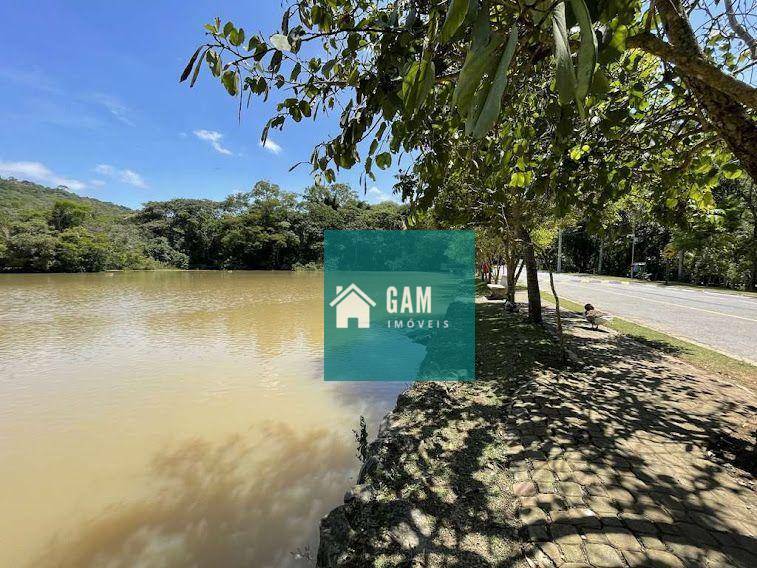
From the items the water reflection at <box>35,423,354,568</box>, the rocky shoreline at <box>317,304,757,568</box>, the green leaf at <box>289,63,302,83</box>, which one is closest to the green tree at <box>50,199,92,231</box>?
the water reflection at <box>35,423,354,568</box>

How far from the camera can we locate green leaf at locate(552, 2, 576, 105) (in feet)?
1.58

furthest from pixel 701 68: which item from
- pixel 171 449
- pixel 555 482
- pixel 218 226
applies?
pixel 218 226

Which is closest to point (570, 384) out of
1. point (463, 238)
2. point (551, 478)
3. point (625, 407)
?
point (625, 407)

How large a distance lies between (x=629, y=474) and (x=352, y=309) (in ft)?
41.0

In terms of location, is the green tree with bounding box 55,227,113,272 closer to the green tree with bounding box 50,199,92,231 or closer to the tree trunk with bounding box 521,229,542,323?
the green tree with bounding box 50,199,92,231

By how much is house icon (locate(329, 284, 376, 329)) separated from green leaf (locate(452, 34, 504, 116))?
1156 centimetres

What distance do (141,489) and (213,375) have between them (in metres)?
4.03

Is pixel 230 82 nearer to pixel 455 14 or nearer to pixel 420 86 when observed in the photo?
pixel 420 86

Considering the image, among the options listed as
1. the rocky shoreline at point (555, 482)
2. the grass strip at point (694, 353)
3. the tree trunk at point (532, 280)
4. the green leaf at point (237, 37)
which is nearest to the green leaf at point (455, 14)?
the green leaf at point (237, 37)

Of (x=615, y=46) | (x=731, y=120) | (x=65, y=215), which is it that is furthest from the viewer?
(x=65, y=215)

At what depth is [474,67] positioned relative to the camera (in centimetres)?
60

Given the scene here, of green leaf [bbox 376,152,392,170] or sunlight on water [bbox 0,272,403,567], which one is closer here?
green leaf [bbox 376,152,392,170]

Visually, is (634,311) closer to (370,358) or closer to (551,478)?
(370,358)

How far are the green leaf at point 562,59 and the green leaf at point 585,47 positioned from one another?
0.02m
